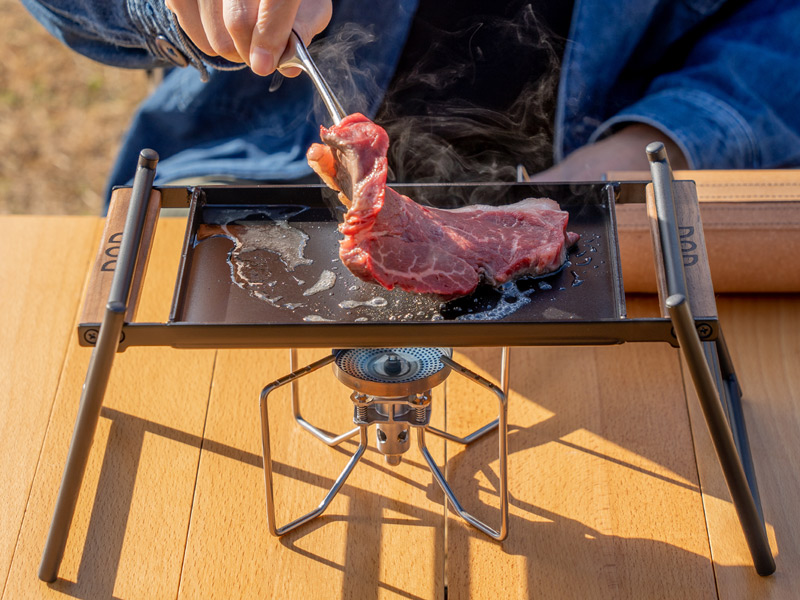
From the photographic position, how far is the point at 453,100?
2.37 meters

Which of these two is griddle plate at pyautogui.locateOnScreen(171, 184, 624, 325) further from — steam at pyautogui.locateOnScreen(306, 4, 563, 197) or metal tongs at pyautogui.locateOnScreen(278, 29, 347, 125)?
steam at pyautogui.locateOnScreen(306, 4, 563, 197)

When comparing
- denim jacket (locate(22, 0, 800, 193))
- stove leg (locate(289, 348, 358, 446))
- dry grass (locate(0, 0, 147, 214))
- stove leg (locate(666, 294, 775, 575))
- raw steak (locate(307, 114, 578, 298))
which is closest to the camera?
stove leg (locate(666, 294, 775, 575))

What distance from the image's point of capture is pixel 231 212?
5.91 ft

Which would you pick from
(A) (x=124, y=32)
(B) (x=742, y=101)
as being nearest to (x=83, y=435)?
(A) (x=124, y=32)

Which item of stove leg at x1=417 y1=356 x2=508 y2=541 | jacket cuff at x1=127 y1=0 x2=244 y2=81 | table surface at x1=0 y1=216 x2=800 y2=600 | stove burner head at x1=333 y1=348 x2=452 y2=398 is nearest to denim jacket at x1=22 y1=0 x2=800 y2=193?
jacket cuff at x1=127 y1=0 x2=244 y2=81

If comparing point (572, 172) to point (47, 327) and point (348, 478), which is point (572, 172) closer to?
point (348, 478)

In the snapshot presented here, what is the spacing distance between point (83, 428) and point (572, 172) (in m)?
1.45

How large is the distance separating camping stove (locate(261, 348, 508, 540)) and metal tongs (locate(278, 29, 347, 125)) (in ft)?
1.53

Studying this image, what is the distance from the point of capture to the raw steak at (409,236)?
1520 millimetres

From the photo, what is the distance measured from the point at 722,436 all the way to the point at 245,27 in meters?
1.11

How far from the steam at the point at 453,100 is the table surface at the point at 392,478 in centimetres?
57

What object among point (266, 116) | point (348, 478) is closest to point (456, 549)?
point (348, 478)

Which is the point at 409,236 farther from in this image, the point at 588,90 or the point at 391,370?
the point at 588,90

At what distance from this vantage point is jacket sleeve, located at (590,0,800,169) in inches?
91.0
